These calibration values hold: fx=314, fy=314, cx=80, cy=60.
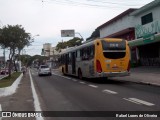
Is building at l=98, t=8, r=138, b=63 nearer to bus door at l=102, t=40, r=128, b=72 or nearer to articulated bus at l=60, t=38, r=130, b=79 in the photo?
articulated bus at l=60, t=38, r=130, b=79

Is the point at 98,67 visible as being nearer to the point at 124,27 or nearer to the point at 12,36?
the point at 12,36

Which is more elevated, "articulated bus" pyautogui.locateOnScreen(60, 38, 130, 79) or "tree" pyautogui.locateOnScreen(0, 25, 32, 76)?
"tree" pyautogui.locateOnScreen(0, 25, 32, 76)

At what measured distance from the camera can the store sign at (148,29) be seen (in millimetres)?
34719

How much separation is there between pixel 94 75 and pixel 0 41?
1699cm

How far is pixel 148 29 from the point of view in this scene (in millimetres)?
37062

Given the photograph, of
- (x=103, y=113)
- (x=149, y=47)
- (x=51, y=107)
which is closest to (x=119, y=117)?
(x=103, y=113)

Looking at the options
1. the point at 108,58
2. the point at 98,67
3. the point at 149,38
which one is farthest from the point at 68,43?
the point at 98,67

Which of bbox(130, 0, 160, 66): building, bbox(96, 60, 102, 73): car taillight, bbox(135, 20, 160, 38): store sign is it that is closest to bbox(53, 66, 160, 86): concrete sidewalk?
bbox(96, 60, 102, 73): car taillight

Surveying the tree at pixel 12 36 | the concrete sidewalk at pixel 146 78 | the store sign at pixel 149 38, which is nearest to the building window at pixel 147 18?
the store sign at pixel 149 38

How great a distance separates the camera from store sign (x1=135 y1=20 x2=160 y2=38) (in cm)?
3472

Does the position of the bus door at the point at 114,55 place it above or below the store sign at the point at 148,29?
below

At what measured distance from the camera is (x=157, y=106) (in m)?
10.8

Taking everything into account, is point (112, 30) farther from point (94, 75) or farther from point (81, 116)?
point (81, 116)

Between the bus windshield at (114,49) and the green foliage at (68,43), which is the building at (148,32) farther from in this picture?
the green foliage at (68,43)
